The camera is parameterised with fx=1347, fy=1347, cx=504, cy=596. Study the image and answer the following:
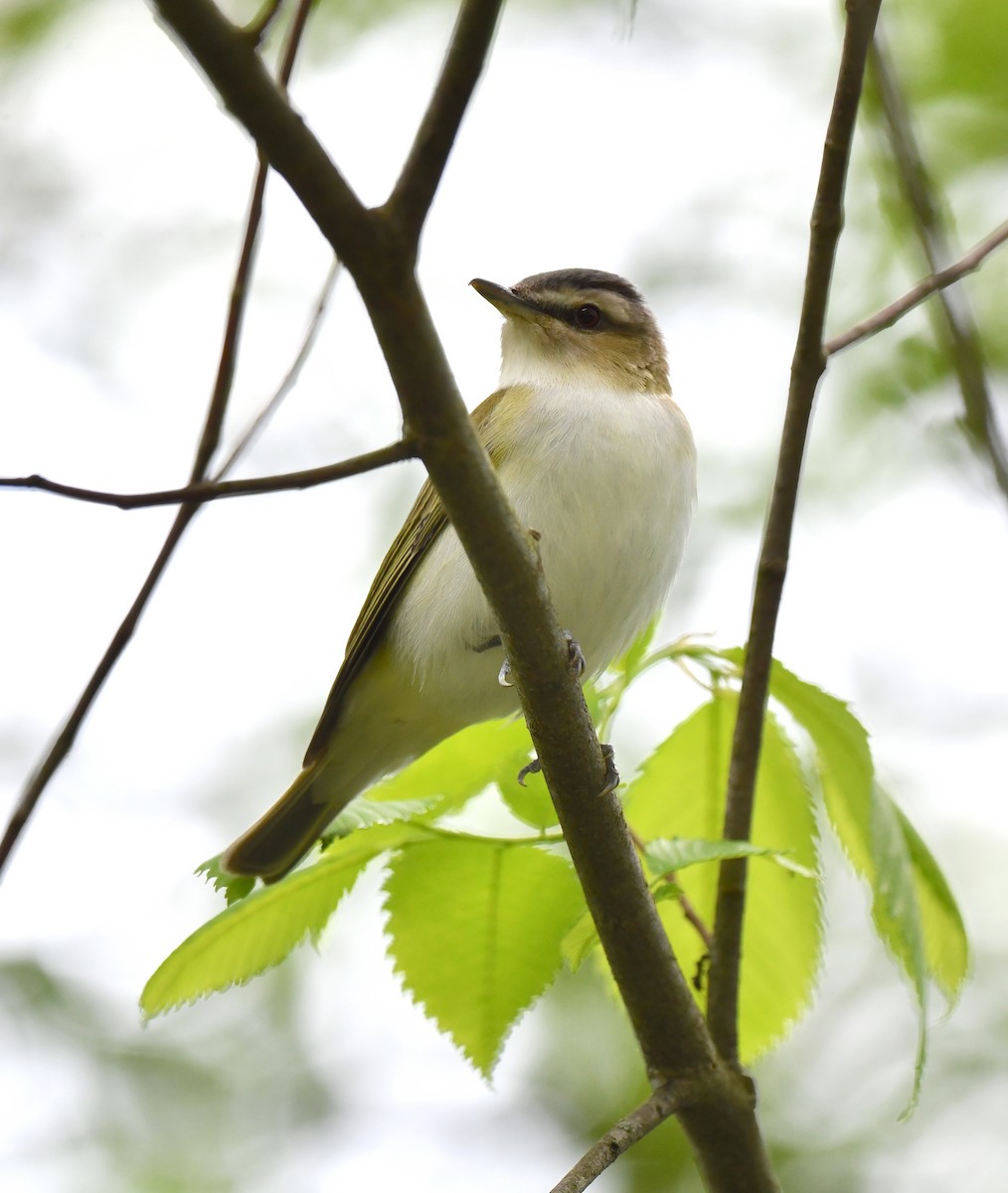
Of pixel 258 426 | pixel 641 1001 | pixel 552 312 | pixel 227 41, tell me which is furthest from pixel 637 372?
pixel 227 41

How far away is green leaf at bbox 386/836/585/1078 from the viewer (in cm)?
282

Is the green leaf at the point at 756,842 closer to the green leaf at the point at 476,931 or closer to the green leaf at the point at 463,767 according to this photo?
the green leaf at the point at 463,767

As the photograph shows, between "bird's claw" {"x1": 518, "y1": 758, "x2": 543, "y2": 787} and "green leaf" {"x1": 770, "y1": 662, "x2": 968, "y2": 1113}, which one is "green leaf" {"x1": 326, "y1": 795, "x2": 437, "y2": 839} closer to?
"bird's claw" {"x1": 518, "y1": 758, "x2": 543, "y2": 787}

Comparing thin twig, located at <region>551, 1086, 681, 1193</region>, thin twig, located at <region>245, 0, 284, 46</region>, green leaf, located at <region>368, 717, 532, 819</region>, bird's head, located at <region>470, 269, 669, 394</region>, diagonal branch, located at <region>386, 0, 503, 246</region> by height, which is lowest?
thin twig, located at <region>551, 1086, 681, 1193</region>

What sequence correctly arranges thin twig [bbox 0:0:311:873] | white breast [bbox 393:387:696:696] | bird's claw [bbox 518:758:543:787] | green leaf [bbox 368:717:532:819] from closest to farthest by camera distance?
thin twig [bbox 0:0:311:873]
bird's claw [bbox 518:758:543:787]
green leaf [bbox 368:717:532:819]
white breast [bbox 393:387:696:696]

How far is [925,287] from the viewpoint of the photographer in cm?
264

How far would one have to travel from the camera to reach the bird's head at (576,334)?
5086 millimetres

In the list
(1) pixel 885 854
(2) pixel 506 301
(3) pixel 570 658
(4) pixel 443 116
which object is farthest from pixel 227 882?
(2) pixel 506 301

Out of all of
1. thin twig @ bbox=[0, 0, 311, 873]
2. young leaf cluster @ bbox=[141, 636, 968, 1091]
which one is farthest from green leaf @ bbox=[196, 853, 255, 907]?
thin twig @ bbox=[0, 0, 311, 873]

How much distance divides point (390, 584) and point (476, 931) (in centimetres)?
204

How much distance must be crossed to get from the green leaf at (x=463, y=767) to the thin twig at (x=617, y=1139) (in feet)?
2.55

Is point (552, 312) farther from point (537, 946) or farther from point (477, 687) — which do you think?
point (537, 946)

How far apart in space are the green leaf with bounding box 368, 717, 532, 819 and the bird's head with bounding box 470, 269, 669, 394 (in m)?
1.91

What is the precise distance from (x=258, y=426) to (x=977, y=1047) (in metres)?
6.52
